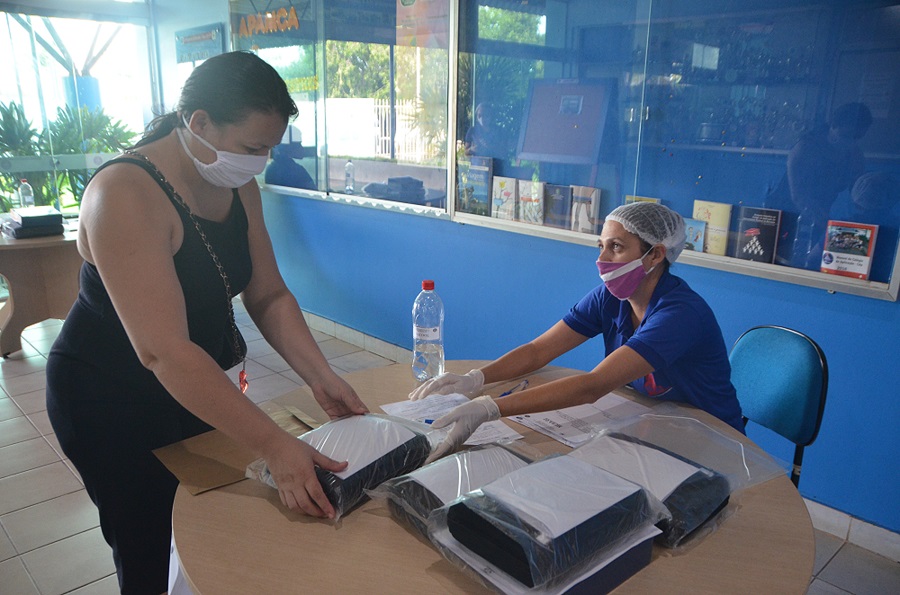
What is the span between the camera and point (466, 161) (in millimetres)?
3346

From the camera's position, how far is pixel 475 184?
3334 millimetres

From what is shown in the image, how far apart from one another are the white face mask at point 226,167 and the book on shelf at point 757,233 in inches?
71.2

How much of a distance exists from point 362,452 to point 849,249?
1.86 meters

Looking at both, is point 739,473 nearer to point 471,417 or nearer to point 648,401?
point 648,401

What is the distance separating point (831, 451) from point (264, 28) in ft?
14.4

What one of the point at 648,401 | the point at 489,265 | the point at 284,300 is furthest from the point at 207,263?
the point at 489,265

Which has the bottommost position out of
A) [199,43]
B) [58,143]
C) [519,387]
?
[519,387]

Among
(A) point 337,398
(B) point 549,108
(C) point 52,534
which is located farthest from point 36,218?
(A) point 337,398

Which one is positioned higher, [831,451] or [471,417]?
[471,417]

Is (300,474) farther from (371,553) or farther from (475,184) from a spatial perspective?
(475,184)

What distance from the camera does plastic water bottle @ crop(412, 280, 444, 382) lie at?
1822 millimetres

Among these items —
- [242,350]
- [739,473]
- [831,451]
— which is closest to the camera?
[739,473]

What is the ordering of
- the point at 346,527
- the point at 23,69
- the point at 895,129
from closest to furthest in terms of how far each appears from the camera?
the point at 346,527
the point at 895,129
the point at 23,69

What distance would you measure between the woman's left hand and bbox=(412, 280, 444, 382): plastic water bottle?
1.09 ft
